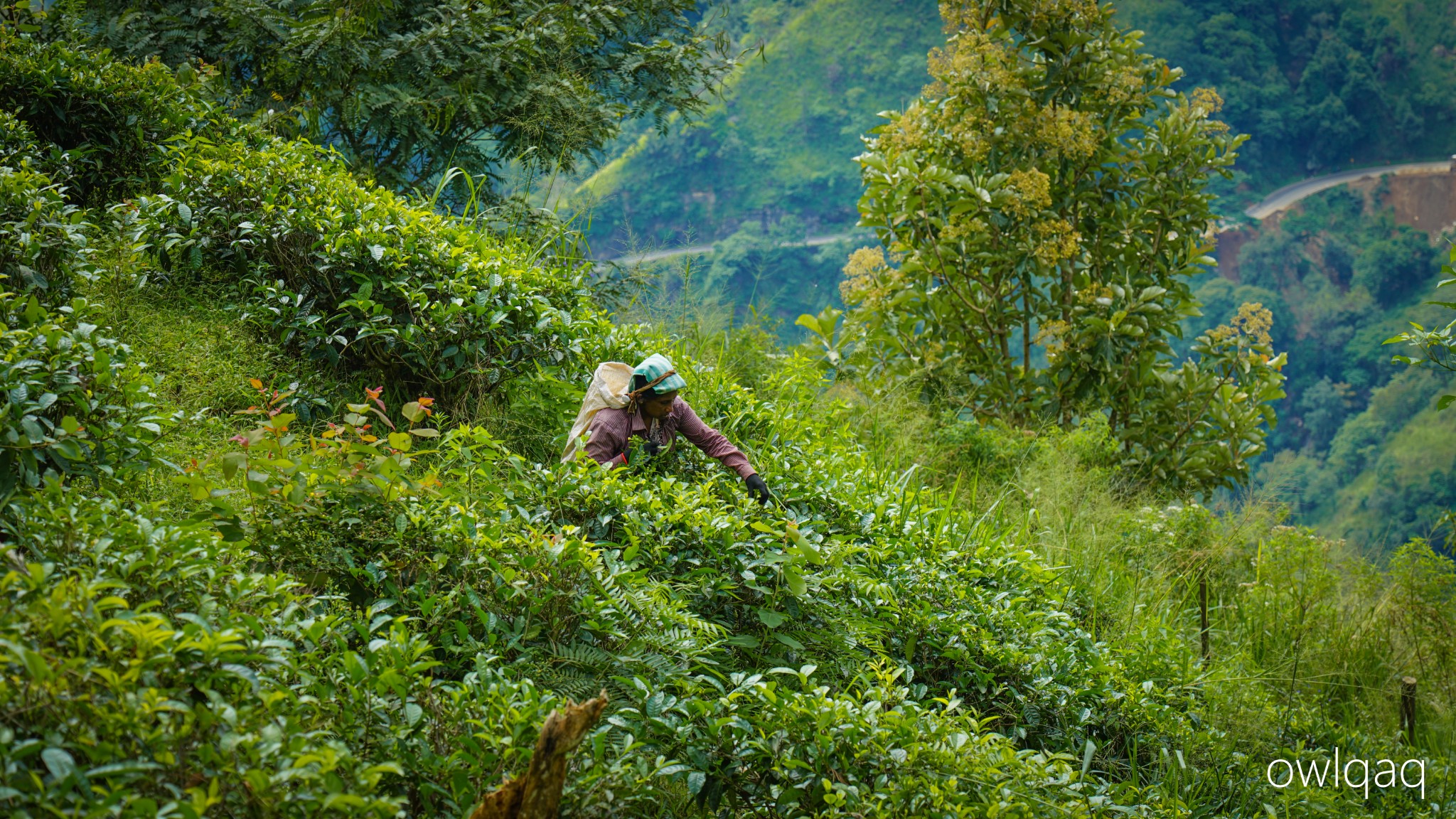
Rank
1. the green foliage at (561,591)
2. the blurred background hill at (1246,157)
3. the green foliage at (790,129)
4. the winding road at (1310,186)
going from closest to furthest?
the green foliage at (561,591), the blurred background hill at (1246,157), the winding road at (1310,186), the green foliage at (790,129)

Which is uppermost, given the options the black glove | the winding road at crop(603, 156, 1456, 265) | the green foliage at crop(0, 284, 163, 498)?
the green foliage at crop(0, 284, 163, 498)

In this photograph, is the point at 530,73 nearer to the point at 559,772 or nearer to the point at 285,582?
the point at 285,582

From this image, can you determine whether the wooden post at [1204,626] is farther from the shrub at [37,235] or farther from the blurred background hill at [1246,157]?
the blurred background hill at [1246,157]

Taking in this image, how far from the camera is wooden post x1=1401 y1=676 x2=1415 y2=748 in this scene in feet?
14.9

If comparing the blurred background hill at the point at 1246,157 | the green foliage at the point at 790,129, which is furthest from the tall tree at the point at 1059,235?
the green foliage at the point at 790,129

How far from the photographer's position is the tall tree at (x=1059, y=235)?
6488 millimetres

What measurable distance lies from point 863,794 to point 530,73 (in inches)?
220

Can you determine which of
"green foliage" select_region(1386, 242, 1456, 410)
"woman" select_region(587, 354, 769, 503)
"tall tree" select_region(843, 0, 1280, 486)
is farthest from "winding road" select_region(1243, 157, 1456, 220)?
"woman" select_region(587, 354, 769, 503)

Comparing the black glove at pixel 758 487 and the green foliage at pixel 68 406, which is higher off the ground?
the green foliage at pixel 68 406

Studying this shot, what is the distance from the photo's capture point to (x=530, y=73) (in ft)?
21.0

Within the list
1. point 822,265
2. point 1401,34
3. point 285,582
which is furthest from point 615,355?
point 1401,34

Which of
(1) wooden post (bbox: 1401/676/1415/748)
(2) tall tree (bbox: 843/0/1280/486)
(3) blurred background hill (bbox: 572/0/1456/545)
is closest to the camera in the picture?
(1) wooden post (bbox: 1401/676/1415/748)

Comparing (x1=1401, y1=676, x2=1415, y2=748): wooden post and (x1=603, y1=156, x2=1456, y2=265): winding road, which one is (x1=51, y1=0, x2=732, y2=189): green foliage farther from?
(x1=603, y1=156, x2=1456, y2=265): winding road

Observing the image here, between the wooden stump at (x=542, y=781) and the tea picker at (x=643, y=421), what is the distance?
1.84 metres
